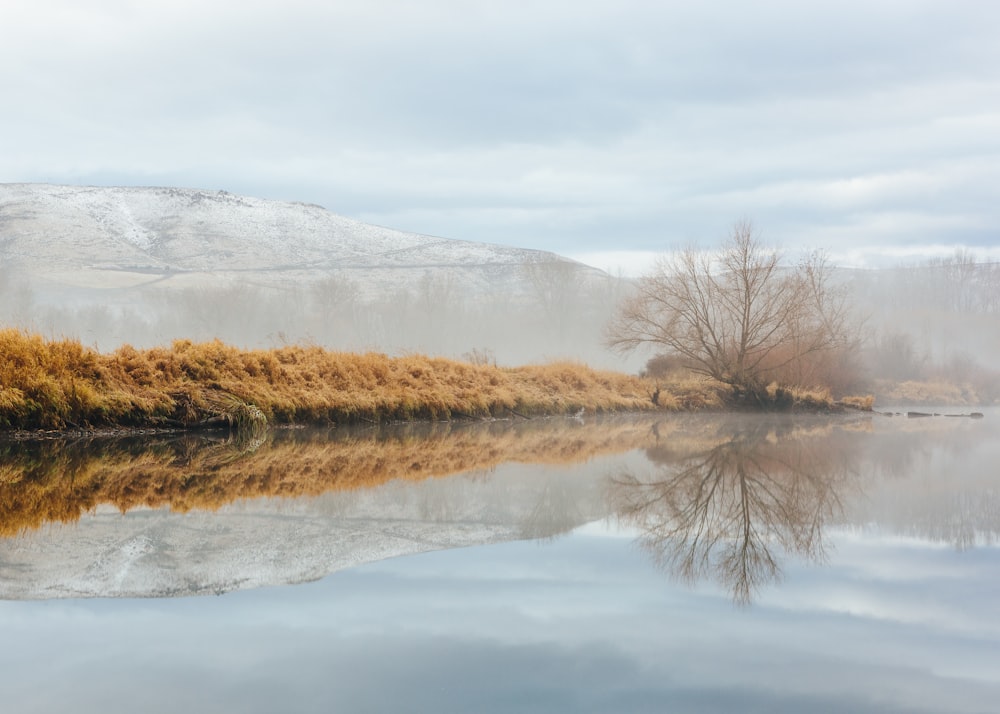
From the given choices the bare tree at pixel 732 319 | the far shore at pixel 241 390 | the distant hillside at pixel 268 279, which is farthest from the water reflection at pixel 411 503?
the distant hillside at pixel 268 279

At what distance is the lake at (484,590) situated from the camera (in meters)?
3.19

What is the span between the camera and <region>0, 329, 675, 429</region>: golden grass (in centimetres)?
1212

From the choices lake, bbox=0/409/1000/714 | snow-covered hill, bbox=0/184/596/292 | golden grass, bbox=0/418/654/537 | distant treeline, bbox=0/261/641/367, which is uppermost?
snow-covered hill, bbox=0/184/596/292

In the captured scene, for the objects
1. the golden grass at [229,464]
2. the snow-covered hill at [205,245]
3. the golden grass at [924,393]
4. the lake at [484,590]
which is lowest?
the golden grass at [229,464]

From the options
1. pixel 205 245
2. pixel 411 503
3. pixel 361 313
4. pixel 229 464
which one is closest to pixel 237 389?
pixel 229 464

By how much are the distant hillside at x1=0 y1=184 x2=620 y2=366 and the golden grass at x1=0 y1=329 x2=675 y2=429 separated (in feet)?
121

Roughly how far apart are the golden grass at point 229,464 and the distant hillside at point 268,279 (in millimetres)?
43471

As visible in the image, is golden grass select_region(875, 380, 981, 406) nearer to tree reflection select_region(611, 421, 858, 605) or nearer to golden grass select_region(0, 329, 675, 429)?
golden grass select_region(0, 329, 675, 429)

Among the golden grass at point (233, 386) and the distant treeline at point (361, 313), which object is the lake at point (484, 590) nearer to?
the golden grass at point (233, 386)

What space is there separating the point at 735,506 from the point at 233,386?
31.1ft

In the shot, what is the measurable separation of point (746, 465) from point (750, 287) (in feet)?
58.7

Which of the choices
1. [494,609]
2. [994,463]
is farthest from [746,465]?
[494,609]

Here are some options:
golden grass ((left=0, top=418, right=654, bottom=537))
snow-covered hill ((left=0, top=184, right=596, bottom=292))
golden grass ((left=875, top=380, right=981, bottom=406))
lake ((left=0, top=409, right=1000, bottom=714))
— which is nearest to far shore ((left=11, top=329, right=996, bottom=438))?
golden grass ((left=0, top=418, right=654, bottom=537))

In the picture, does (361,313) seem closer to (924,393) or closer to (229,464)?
(924,393)
